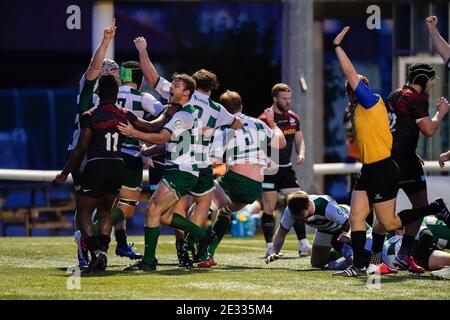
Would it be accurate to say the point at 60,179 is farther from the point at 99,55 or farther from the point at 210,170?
the point at 210,170

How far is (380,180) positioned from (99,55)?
121 inches

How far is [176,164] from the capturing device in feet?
47.3

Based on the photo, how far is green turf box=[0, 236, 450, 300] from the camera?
39.3 ft

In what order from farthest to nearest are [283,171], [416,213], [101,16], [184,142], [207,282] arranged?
[101,16] < [283,171] < [184,142] < [416,213] < [207,282]

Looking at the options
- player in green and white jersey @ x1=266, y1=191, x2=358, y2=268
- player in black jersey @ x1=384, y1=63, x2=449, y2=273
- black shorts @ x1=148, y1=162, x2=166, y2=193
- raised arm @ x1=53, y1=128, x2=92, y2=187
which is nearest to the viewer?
raised arm @ x1=53, y1=128, x2=92, y2=187

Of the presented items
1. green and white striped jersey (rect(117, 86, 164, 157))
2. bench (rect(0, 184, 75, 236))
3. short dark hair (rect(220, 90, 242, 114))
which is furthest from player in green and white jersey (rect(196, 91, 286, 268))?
bench (rect(0, 184, 75, 236))

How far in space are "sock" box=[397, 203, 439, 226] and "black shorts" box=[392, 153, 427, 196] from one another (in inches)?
15.1

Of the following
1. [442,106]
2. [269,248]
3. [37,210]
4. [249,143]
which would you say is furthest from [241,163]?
[37,210]

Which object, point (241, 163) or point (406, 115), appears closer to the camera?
point (406, 115)

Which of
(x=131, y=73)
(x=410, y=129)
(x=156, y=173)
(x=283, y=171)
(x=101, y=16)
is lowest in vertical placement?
(x=283, y=171)

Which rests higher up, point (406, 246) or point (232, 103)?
point (232, 103)

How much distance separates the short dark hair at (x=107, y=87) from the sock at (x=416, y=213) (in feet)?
10.0

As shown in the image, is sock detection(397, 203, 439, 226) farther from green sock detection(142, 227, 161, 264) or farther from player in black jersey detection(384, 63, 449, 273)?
green sock detection(142, 227, 161, 264)

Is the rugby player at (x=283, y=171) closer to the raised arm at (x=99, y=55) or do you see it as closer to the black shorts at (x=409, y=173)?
the black shorts at (x=409, y=173)
